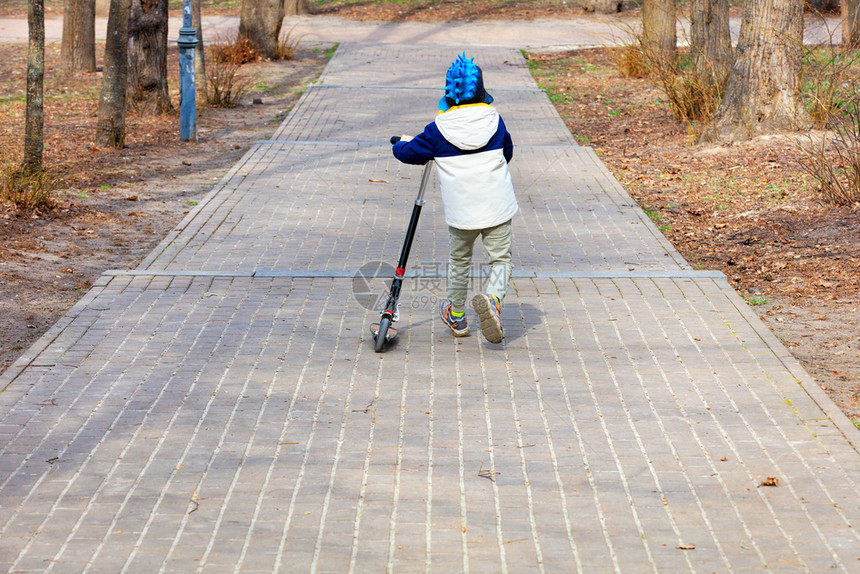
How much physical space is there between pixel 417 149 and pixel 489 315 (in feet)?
3.39

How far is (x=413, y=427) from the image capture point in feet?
16.4

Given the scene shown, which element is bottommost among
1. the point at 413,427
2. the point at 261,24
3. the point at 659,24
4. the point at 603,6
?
the point at 413,427

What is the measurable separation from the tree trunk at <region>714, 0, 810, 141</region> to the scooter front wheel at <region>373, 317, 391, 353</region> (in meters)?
7.57

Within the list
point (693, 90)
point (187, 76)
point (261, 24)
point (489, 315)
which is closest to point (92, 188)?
point (187, 76)

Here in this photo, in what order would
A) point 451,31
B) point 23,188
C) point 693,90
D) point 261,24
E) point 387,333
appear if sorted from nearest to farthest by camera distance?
point 387,333
point 23,188
point 693,90
point 261,24
point 451,31

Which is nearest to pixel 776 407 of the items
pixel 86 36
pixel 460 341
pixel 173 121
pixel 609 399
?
pixel 609 399

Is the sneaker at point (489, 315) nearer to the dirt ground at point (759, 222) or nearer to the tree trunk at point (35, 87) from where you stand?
the dirt ground at point (759, 222)

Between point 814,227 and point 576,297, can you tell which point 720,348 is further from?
point 814,227

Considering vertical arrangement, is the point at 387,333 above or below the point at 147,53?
Result: below

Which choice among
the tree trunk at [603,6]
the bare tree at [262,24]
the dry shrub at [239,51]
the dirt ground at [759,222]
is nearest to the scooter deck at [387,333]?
the dirt ground at [759,222]

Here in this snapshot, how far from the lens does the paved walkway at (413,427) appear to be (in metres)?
3.92

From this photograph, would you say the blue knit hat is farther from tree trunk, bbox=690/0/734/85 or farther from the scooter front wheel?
tree trunk, bbox=690/0/734/85

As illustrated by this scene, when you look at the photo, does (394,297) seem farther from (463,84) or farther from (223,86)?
(223,86)

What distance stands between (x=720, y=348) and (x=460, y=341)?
1.59m
